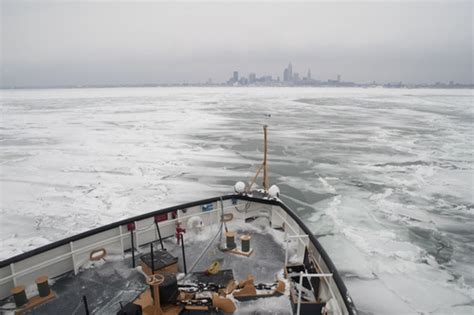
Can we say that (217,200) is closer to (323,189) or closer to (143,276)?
(143,276)

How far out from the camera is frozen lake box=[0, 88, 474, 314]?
23.3ft

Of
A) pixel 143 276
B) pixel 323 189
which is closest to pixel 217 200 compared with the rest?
pixel 143 276

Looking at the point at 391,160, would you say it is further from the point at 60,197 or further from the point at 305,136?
the point at 60,197

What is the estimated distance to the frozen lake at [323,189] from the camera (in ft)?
23.3

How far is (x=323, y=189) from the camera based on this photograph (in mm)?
12633

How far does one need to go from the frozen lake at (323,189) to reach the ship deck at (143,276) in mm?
2794

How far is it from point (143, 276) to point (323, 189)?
9.83 metres

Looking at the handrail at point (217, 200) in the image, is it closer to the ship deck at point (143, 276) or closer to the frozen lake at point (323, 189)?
the ship deck at point (143, 276)

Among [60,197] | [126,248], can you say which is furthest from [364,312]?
[60,197]

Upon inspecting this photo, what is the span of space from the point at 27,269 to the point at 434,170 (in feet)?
58.3

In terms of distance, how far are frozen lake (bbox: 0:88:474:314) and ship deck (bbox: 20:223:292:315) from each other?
2794 millimetres

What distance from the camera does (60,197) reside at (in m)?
11.9

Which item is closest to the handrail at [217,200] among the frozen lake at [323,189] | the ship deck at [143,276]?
the ship deck at [143,276]

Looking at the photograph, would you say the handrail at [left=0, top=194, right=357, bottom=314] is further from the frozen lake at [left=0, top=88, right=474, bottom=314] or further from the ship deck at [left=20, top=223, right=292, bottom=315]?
the frozen lake at [left=0, top=88, right=474, bottom=314]
